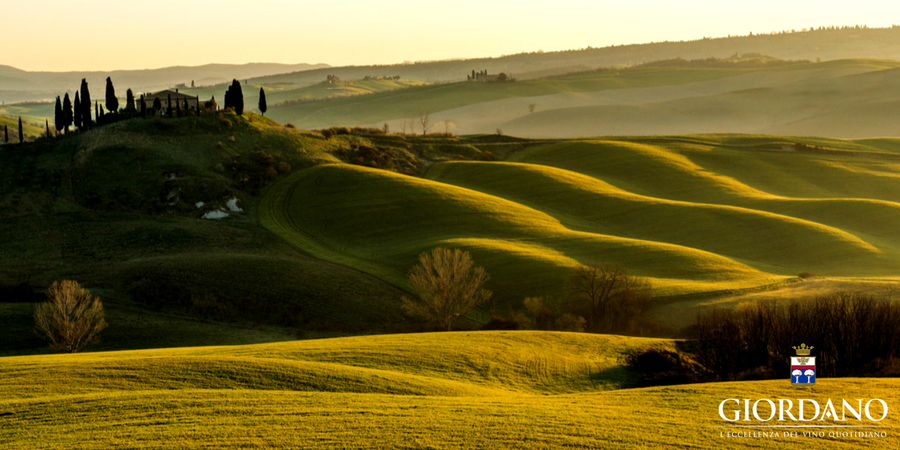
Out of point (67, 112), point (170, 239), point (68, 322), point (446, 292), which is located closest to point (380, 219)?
point (170, 239)

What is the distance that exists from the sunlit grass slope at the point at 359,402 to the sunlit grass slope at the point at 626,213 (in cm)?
2721

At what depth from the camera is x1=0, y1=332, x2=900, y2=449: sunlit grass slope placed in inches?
924

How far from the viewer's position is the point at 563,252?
75.9 m

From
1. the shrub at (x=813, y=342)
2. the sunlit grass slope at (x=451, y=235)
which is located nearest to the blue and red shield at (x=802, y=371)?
the shrub at (x=813, y=342)

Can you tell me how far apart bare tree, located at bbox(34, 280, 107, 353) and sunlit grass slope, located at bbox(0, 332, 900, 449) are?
11.9m

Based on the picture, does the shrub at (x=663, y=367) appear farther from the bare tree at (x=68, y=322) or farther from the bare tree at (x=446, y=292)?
the bare tree at (x=68, y=322)

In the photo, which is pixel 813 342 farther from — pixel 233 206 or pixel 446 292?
pixel 233 206

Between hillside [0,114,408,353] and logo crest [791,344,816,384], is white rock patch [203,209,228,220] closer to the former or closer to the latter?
hillside [0,114,408,353]

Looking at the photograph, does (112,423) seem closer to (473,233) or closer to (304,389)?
(304,389)

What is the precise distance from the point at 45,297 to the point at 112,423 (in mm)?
46141

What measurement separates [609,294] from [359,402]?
1490 inches

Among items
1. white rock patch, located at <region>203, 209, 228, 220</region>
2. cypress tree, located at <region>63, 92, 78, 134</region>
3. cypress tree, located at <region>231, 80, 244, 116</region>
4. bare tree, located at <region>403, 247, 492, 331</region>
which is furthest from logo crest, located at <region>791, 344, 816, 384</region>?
cypress tree, located at <region>63, 92, 78, 134</region>

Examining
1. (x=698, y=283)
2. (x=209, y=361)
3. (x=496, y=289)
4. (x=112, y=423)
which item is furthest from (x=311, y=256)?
(x=112, y=423)

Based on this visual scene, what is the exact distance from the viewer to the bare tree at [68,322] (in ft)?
171
